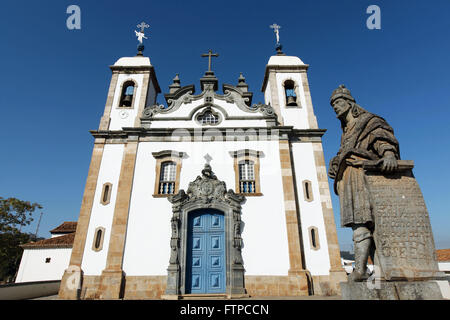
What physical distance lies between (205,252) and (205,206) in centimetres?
176

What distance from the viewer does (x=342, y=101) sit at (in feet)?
13.1

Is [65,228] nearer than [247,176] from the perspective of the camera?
No

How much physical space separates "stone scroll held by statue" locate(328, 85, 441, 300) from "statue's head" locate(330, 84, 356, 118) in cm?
33

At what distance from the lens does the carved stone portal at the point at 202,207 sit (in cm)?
884

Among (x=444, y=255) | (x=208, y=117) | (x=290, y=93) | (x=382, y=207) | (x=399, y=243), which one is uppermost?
(x=290, y=93)

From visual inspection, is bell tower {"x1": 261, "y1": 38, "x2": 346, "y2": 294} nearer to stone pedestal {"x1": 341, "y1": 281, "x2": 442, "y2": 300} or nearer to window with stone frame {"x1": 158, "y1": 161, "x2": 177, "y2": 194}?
window with stone frame {"x1": 158, "y1": 161, "x2": 177, "y2": 194}

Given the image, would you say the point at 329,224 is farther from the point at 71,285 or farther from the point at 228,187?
the point at 71,285

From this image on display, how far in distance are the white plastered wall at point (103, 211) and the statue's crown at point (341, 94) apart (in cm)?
948

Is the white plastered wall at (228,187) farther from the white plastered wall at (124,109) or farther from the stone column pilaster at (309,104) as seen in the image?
the stone column pilaster at (309,104)

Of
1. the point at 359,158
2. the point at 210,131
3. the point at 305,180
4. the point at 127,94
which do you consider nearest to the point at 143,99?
the point at 127,94

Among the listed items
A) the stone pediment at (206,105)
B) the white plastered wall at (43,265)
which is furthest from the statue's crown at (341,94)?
the white plastered wall at (43,265)
